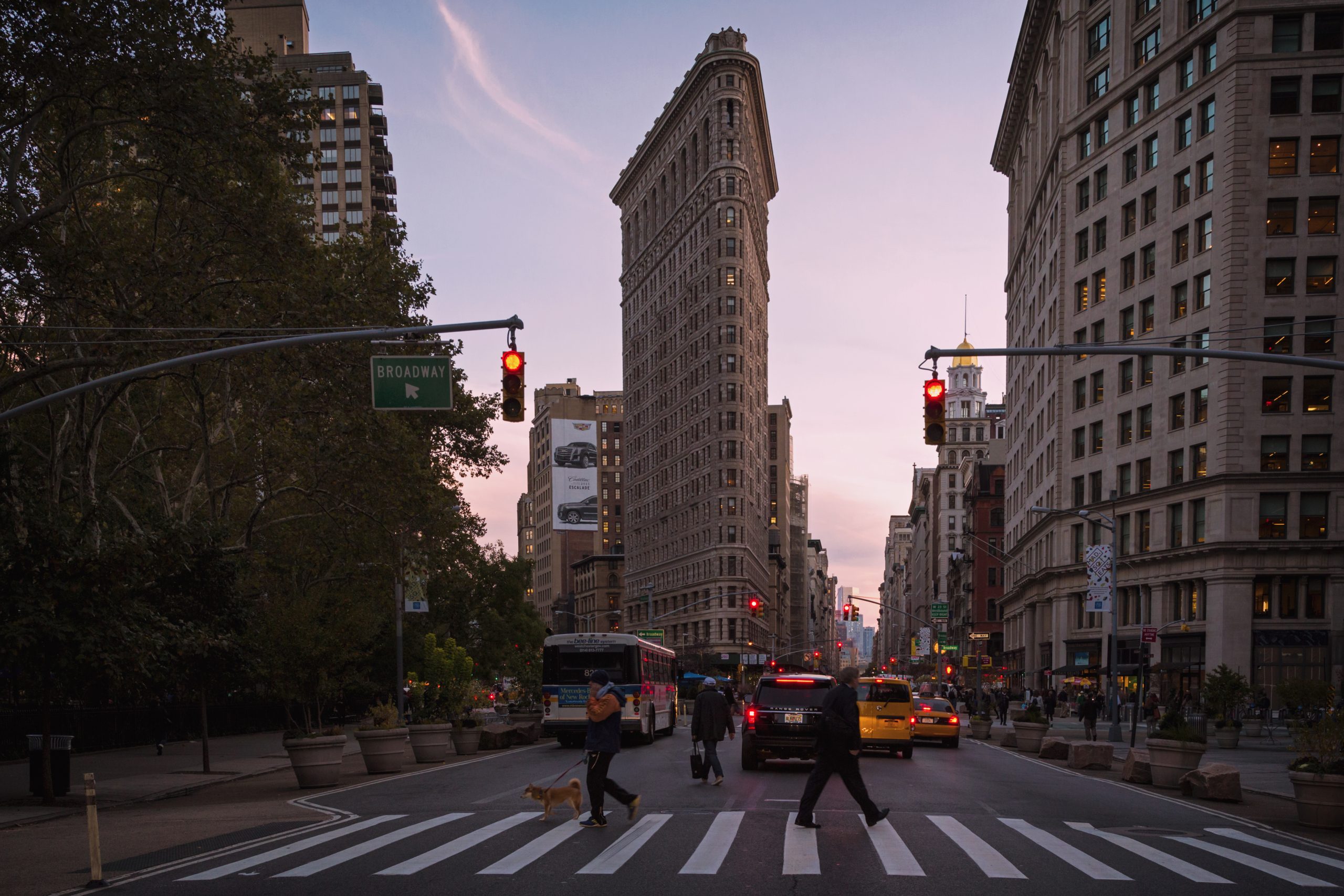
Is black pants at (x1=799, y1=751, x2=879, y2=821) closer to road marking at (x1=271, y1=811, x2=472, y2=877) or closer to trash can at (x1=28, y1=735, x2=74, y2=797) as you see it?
road marking at (x1=271, y1=811, x2=472, y2=877)

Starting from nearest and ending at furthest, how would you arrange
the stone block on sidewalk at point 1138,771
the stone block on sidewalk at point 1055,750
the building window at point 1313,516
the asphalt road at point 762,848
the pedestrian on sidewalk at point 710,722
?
the asphalt road at point 762,848
the pedestrian on sidewalk at point 710,722
the stone block on sidewalk at point 1138,771
the stone block on sidewalk at point 1055,750
the building window at point 1313,516

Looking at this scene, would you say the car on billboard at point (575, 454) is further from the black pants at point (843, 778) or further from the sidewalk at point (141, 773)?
the black pants at point (843, 778)

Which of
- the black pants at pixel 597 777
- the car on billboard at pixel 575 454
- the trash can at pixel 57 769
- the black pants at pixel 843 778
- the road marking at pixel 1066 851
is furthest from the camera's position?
the car on billboard at pixel 575 454

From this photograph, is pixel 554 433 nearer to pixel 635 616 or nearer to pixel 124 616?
pixel 635 616

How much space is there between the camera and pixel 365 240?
40.3 m

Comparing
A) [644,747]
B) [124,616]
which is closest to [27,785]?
[124,616]

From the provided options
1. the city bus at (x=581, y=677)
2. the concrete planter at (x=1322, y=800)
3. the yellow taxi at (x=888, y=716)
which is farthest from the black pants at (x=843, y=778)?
the city bus at (x=581, y=677)

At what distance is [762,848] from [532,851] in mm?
2469

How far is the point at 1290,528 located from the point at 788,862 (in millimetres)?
50667

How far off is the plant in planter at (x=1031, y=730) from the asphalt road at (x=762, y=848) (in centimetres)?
1418

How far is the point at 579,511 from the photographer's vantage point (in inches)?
6516

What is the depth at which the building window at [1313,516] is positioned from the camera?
5478 cm

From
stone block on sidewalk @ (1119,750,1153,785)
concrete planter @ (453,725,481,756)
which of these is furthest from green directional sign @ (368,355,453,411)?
stone block on sidewalk @ (1119,750,1153,785)

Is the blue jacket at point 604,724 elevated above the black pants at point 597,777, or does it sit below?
above
